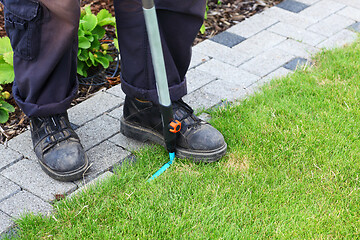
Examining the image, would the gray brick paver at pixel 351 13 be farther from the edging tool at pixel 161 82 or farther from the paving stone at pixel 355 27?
the edging tool at pixel 161 82

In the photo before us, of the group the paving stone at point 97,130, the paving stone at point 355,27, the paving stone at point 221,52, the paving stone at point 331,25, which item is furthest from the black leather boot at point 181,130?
the paving stone at point 355,27

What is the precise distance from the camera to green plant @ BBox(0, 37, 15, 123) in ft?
8.93

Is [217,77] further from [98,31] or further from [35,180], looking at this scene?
[35,180]

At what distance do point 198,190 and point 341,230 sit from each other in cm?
63

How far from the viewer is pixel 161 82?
2.09m

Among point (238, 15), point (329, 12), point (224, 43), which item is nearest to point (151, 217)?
point (224, 43)

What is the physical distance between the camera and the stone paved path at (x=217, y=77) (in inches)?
88.9

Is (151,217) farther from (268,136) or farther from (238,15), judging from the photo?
(238,15)

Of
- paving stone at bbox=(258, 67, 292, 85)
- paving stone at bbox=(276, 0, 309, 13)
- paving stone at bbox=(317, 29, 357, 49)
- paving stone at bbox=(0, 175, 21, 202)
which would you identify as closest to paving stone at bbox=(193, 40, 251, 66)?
paving stone at bbox=(258, 67, 292, 85)

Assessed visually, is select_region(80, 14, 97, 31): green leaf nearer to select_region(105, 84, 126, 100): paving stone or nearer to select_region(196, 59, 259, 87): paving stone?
select_region(105, 84, 126, 100): paving stone

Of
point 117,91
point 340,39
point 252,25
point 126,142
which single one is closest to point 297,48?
point 340,39

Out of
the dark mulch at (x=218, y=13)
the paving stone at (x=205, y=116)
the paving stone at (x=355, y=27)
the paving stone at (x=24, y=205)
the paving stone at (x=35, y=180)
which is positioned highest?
the paving stone at (x=24, y=205)

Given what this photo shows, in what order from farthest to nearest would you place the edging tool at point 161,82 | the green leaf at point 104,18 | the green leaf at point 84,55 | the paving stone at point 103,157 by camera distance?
1. the green leaf at point 104,18
2. the green leaf at point 84,55
3. the paving stone at point 103,157
4. the edging tool at point 161,82

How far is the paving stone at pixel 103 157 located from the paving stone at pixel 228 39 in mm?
1462
